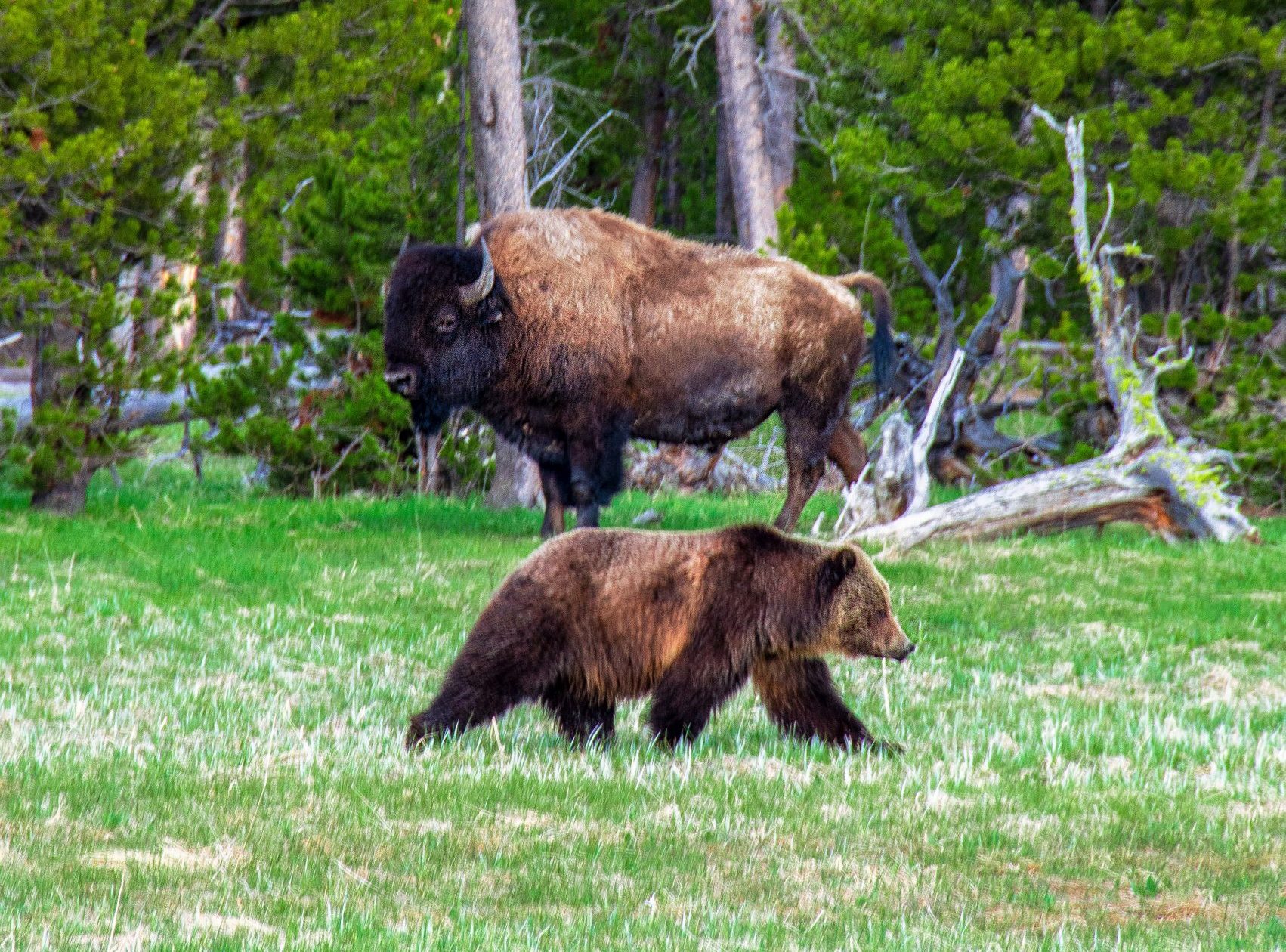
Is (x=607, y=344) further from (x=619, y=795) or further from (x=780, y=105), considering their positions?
(x=780, y=105)

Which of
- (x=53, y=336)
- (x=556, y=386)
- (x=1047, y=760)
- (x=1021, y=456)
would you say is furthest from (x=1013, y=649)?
(x=53, y=336)

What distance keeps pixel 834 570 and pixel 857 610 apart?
0.18 meters

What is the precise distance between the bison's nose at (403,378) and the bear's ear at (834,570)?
6497 mm

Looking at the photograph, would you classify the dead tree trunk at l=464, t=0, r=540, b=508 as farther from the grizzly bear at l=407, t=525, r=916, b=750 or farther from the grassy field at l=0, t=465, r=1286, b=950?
the grizzly bear at l=407, t=525, r=916, b=750

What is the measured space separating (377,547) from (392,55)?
558 cm

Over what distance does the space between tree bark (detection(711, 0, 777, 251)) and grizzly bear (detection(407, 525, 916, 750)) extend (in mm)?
16964

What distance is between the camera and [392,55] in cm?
1694

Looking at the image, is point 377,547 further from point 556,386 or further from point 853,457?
A: point 853,457

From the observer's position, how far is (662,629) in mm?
6953

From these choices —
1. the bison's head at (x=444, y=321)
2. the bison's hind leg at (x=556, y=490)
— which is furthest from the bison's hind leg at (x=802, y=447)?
the bison's head at (x=444, y=321)

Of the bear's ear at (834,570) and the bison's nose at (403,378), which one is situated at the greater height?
the bison's nose at (403,378)

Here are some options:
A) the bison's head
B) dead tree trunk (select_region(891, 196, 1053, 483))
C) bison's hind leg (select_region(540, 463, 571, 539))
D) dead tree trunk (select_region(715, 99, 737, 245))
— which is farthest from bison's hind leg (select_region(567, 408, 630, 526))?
dead tree trunk (select_region(715, 99, 737, 245))

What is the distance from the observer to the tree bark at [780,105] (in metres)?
26.0

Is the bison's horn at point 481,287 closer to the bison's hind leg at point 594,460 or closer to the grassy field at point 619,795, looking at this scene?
the bison's hind leg at point 594,460
